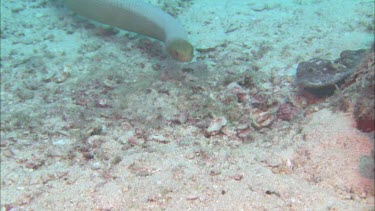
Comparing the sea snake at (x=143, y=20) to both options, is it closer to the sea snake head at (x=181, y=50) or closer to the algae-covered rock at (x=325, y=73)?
the sea snake head at (x=181, y=50)

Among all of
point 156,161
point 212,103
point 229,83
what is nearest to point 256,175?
point 156,161

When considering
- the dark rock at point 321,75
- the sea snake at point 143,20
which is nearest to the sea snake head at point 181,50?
the sea snake at point 143,20

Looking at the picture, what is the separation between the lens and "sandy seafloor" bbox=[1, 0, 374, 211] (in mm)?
2287

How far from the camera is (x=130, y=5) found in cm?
588

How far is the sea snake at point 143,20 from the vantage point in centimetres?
483

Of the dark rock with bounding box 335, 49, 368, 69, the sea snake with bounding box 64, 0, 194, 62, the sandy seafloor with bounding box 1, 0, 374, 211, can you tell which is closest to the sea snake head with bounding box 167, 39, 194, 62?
the sea snake with bounding box 64, 0, 194, 62

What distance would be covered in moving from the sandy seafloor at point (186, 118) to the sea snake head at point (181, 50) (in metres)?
0.22

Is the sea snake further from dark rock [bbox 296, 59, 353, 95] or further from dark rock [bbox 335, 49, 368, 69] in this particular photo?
dark rock [bbox 335, 49, 368, 69]

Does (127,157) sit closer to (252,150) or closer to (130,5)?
(252,150)

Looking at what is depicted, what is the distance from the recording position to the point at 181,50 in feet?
15.4

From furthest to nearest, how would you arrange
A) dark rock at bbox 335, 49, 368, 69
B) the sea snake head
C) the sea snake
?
the sea snake < the sea snake head < dark rock at bbox 335, 49, 368, 69

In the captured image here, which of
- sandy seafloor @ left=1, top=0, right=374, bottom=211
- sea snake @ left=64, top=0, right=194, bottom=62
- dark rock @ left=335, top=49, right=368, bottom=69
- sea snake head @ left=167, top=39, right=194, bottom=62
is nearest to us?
sandy seafloor @ left=1, top=0, right=374, bottom=211

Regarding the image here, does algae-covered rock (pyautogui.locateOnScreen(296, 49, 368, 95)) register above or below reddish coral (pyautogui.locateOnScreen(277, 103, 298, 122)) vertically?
above

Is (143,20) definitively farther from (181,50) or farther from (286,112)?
(286,112)
